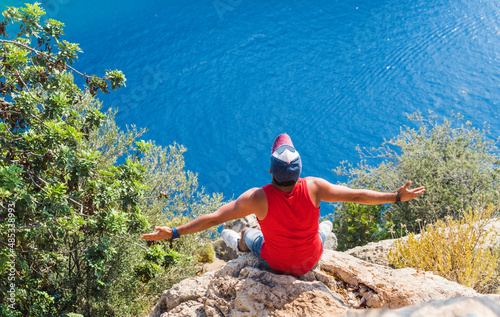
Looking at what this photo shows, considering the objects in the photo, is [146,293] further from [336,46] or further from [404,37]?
[404,37]

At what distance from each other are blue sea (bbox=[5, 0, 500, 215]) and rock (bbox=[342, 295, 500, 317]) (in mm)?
12772

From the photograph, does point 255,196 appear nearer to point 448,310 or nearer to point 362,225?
point 448,310

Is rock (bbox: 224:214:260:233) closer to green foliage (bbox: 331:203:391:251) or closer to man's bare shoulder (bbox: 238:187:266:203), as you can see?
green foliage (bbox: 331:203:391:251)

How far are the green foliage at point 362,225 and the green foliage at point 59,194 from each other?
437cm

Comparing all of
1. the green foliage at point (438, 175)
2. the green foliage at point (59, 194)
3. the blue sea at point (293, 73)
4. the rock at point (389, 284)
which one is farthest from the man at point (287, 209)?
the blue sea at point (293, 73)

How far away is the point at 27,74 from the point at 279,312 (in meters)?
4.56

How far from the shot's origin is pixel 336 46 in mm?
17797

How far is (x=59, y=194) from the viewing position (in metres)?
3.90

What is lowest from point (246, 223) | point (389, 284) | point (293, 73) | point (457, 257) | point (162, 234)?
point (389, 284)

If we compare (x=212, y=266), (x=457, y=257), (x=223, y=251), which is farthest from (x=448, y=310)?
(x=223, y=251)

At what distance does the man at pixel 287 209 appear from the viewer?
3193 mm

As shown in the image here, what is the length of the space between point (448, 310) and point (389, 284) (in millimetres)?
2909

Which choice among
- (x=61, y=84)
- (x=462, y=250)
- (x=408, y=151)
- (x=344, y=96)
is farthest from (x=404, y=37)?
(x=61, y=84)

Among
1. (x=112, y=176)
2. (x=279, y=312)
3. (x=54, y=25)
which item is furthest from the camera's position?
(x=54, y=25)
